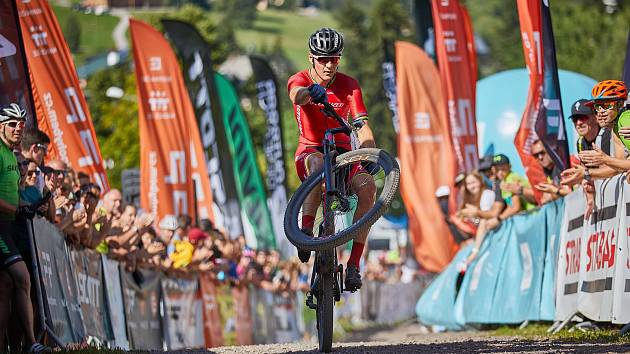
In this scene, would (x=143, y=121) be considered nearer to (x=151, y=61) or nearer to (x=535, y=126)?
(x=151, y=61)

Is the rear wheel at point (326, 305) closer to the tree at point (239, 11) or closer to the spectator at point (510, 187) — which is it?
the spectator at point (510, 187)

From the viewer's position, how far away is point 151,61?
74.3 ft

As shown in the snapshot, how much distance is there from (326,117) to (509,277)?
637 cm

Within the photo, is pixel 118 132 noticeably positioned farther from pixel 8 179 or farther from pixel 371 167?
pixel 371 167

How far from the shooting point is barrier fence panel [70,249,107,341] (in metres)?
12.6

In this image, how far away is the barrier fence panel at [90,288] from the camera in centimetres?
1262

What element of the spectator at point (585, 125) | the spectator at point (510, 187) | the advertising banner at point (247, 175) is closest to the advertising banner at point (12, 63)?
the spectator at point (585, 125)

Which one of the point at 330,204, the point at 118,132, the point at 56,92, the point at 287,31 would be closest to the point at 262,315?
the point at 56,92

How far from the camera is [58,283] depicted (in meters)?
11.6

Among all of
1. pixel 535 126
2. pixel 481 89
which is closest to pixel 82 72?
pixel 481 89

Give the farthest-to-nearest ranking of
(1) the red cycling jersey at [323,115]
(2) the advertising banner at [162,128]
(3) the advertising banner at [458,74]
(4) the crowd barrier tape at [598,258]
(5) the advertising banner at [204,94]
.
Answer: (5) the advertising banner at [204,94] → (3) the advertising banner at [458,74] → (2) the advertising banner at [162,128] → (4) the crowd barrier tape at [598,258] → (1) the red cycling jersey at [323,115]

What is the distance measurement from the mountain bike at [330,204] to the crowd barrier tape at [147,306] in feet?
7.64

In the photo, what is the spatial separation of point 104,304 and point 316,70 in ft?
14.2

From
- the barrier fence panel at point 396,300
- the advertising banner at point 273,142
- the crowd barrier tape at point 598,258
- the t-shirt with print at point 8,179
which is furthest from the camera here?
the barrier fence panel at point 396,300
